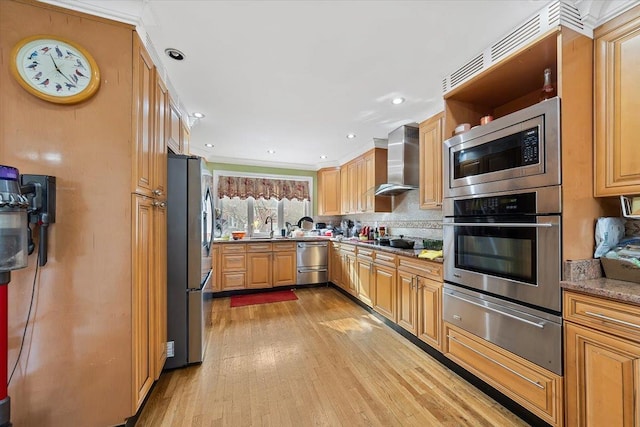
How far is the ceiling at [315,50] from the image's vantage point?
1.39m

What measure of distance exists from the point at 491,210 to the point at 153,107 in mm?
2458

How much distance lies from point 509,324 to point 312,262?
316 centimetres

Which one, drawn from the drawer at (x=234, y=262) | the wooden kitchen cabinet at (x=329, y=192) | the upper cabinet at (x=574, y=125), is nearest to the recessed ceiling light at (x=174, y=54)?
the upper cabinet at (x=574, y=125)

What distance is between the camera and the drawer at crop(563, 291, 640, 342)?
1.09 meters

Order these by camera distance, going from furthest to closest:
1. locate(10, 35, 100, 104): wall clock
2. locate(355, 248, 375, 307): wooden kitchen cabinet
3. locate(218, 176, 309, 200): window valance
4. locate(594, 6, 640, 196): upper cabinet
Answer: locate(218, 176, 309, 200): window valance, locate(355, 248, 375, 307): wooden kitchen cabinet, locate(594, 6, 640, 196): upper cabinet, locate(10, 35, 100, 104): wall clock

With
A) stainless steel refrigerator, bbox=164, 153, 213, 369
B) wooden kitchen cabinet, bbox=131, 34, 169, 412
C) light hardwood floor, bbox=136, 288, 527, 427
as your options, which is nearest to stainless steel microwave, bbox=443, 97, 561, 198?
light hardwood floor, bbox=136, 288, 527, 427

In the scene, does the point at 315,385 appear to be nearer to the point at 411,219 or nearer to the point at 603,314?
the point at 603,314

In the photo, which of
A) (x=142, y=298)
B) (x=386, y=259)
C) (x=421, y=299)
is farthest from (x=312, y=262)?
(x=142, y=298)

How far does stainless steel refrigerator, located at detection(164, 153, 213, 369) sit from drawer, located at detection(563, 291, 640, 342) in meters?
2.49

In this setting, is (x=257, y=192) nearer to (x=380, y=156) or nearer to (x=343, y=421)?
(x=380, y=156)

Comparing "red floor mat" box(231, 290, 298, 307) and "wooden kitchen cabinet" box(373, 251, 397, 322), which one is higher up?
"wooden kitchen cabinet" box(373, 251, 397, 322)

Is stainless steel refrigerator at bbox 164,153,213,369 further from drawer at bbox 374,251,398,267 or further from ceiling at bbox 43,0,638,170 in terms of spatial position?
drawer at bbox 374,251,398,267

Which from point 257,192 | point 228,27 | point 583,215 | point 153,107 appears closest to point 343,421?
point 583,215

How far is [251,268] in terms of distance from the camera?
4.07 m
